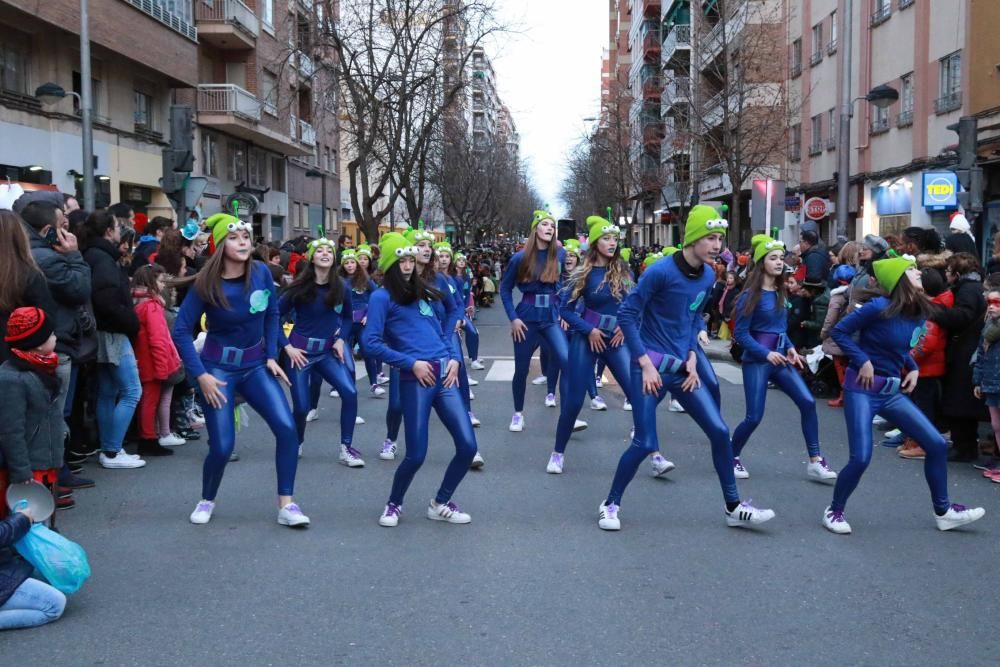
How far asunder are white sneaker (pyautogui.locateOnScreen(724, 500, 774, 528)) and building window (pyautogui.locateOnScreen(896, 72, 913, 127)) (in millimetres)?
22895

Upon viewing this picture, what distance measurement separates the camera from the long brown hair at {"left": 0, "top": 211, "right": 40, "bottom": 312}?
19.0 ft

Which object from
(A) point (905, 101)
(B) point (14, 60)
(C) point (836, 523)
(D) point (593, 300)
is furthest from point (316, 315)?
(A) point (905, 101)

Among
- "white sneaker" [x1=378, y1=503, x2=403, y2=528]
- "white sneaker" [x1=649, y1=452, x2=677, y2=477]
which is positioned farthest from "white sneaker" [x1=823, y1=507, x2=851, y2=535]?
"white sneaker" [x1=378, y1=503, x2=403, y2=528]

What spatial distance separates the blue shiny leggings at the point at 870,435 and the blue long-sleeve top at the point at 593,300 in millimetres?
2850

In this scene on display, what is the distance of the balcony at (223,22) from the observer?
3262 cm

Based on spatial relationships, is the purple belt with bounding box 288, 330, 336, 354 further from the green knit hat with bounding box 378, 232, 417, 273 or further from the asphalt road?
the green knit hat with bounding box 378, 232, 417, 273

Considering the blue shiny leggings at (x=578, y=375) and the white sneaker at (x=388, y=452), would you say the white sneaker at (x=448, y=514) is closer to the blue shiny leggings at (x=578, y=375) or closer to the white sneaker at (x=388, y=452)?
the blue shiny leggings at (x=578, y=375)

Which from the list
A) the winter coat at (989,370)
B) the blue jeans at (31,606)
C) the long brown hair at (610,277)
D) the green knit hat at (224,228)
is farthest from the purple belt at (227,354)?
the winter coat at (989,370)

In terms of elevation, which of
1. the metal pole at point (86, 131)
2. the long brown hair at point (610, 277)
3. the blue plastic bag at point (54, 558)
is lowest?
the blue plastic bag at point (54, 558)

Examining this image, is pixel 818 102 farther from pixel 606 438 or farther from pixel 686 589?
pixel 686 589

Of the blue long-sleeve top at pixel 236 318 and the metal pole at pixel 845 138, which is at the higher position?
the metal pole at pixel 845 138

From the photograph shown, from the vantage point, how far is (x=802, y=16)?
118ft

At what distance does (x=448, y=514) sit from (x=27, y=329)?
2723mm

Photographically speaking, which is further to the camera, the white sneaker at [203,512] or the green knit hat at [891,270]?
the white sneaker at [203,512]
